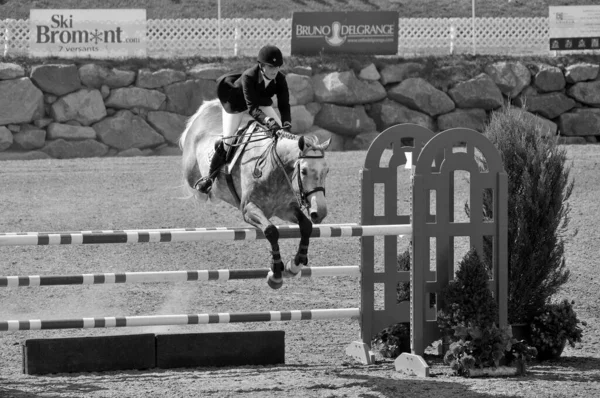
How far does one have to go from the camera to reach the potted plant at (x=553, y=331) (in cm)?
685

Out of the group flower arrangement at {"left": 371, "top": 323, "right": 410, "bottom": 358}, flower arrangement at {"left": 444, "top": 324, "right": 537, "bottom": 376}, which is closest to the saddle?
flower arrangement at {"left": 371, "top": 323, "right": 410, "bottom": 358}

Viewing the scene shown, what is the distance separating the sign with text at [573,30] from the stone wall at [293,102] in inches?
18.6

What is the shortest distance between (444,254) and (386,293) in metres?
0.60

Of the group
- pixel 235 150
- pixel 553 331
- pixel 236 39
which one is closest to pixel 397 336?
pixel 553 331

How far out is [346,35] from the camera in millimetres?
18547

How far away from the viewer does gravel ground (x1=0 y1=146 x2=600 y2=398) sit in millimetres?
6035

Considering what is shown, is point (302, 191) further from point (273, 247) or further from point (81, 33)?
point (81, 33)

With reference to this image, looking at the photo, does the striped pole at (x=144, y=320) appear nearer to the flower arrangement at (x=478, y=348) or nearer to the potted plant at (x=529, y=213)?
the flower arrangement at (x=478, y=348)

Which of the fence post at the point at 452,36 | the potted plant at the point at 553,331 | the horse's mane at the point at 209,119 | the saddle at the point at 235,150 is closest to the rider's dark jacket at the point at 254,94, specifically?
the saddle at the point at 235,150

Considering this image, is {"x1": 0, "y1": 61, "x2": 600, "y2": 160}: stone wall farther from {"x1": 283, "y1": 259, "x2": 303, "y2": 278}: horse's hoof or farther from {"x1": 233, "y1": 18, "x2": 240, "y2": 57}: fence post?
{"x1": 283, "y1": 259, "x2": 303, "y2": 278}: horse's hoof

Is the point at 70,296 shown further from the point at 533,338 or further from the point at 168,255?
the point at 533,338

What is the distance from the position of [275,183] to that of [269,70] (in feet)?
2.99

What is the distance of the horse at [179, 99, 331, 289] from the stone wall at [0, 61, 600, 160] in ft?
32.5

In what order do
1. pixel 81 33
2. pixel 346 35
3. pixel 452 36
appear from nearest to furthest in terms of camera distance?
Result: pixel 81 33, pixel 346 35, pixel 452 36
